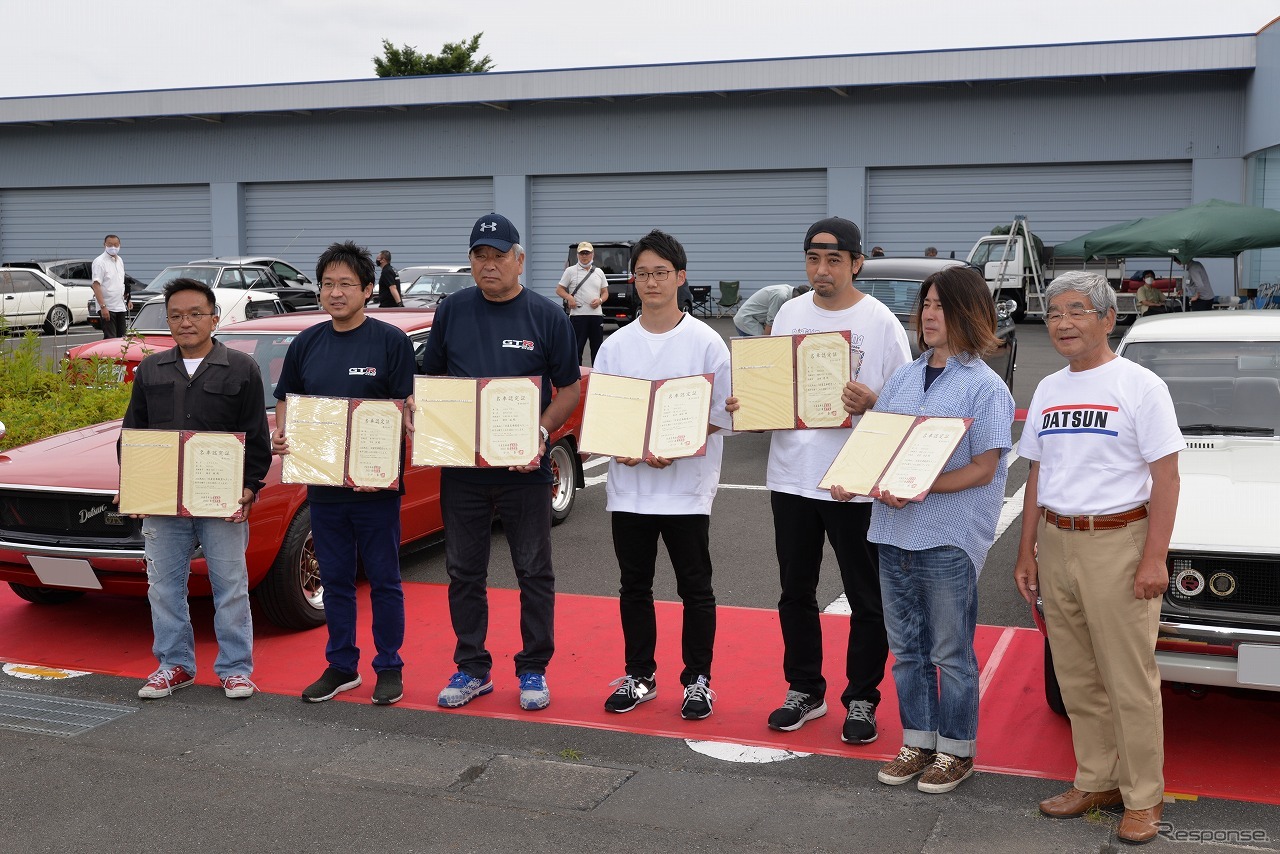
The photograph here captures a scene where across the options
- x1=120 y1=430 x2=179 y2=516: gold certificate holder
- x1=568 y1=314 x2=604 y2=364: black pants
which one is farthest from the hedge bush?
x1=568 y1=314 x2=604 y2=364: black pants

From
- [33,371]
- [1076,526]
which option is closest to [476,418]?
[1076,526]

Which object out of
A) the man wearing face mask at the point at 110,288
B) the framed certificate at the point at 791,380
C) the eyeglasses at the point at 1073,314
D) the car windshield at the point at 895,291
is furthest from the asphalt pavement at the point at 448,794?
the man wearing face mask at the point at 110,288

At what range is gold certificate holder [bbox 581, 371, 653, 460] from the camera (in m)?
5.11

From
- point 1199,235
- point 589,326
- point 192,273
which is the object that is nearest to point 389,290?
point 192,273

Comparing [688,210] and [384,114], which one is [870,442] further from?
[384,114]

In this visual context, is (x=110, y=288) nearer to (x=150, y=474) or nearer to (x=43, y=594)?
(x=43, y=594)

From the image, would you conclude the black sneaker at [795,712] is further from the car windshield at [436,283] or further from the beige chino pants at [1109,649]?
the car windshield at [436,283]

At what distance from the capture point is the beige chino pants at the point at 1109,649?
4.09 meters

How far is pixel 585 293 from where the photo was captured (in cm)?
1574

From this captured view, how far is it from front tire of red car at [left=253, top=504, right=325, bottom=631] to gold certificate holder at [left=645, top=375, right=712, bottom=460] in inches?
89.4

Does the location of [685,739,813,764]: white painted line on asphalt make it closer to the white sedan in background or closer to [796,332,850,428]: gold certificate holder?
[796,332,850,428]: gold certificate holder

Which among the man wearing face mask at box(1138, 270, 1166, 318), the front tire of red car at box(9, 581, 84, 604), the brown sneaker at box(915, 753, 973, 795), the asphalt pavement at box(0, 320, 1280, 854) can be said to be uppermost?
the man wearing face mask at box(1138, 270, 1166, 318)

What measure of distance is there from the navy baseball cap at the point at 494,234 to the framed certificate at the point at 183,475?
145 cm

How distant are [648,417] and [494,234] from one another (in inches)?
41.1
